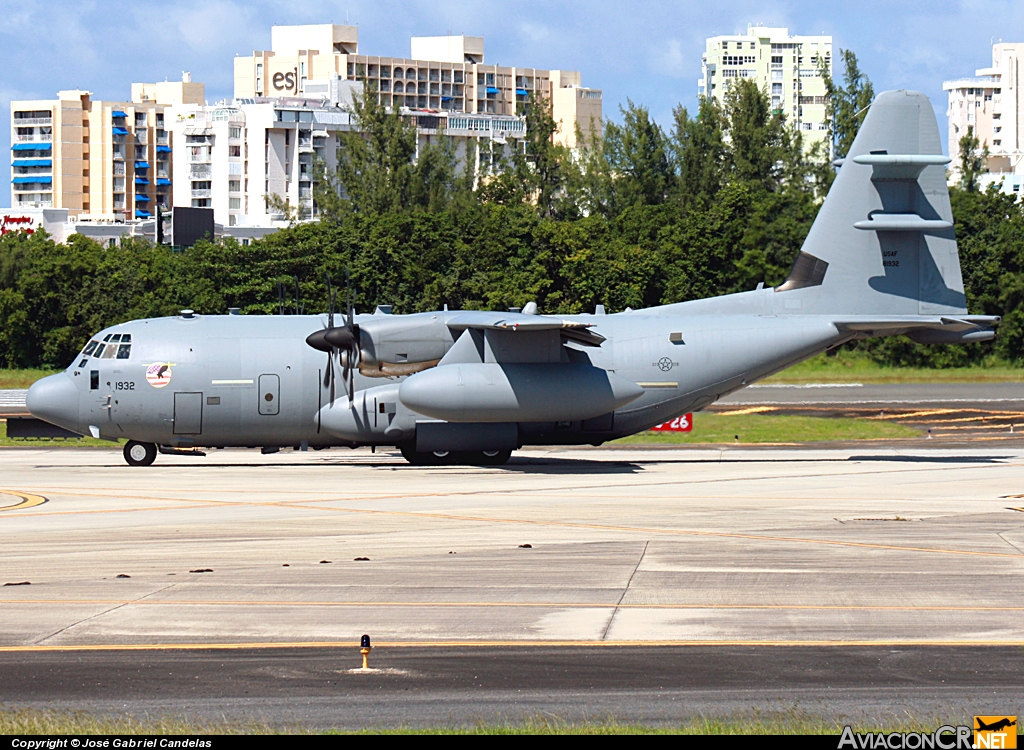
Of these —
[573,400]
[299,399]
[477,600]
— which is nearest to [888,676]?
[477,600]

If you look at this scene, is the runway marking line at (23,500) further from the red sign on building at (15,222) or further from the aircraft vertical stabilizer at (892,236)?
the red sign on building at (15,222)

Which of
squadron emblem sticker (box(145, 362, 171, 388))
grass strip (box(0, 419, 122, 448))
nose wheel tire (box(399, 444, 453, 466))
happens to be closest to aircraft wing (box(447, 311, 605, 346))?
nose wheel tire (box(399, 444, 453, 466))

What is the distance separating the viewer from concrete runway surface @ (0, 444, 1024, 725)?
1052 centimetres

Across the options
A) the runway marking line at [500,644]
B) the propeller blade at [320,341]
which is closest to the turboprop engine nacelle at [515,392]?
the propeller blade at [320,341]

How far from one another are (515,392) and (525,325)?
1.81 meters

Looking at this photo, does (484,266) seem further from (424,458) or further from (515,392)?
(515,392)

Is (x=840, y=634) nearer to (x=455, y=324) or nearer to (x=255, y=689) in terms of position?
(x=255, y=689)

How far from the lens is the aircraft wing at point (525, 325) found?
29.1 metres

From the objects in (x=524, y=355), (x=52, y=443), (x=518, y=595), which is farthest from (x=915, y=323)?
(x=52, y=443)

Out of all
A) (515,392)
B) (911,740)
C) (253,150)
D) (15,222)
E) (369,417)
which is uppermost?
(253,150)

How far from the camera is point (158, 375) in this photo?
3047cm

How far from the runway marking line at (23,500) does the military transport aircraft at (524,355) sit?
5222 mm

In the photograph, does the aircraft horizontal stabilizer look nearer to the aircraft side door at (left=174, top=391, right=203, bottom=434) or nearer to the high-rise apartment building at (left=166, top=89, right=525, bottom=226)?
the aircraft side door at (left=174, top=391, right=203, bottom=434)

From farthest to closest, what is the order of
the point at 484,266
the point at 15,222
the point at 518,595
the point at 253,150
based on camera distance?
the point at 253,150 → the point at 15,222 → the point at 484,266 → the point at 518,595
